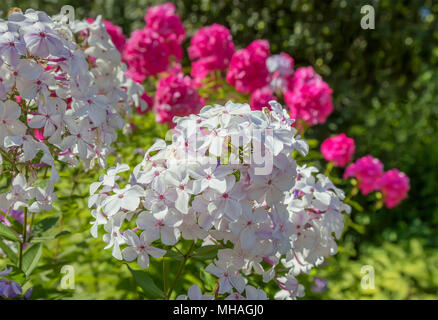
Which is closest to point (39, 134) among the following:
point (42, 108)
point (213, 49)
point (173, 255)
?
point (42, 108)

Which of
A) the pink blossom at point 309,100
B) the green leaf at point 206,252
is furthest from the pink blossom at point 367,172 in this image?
the green leaf at point 206,252

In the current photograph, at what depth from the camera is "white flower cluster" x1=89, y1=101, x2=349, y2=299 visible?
1.01m

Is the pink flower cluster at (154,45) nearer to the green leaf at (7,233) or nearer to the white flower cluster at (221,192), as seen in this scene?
the green leaf at (7,233)

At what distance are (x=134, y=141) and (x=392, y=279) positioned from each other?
1748 mm

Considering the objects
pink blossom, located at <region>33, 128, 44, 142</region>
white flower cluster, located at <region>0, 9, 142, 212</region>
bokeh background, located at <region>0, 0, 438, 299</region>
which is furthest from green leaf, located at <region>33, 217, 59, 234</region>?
bokeh background, located at <region>0, 0, 438, 299</region>

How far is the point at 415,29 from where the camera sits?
4250mm

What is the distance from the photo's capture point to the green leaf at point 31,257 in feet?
Answer: 4.52

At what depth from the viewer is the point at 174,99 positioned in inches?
85.9

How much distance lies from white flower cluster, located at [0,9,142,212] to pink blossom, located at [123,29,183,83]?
3.45ft

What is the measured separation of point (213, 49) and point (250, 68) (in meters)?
0.28

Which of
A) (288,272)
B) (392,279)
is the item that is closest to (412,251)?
(392,279)

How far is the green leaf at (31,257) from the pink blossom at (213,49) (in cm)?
141

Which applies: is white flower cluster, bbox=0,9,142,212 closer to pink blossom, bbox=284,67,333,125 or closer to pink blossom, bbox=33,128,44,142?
pink blossom, bbox=33,128,44,142

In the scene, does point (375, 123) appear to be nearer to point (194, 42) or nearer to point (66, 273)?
point (194, 42)
